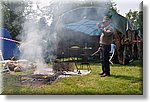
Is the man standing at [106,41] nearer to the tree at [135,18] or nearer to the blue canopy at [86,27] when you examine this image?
the blue canopy at [86,27]

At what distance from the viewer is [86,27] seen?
11.0 feet

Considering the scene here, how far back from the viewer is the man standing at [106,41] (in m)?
3.37

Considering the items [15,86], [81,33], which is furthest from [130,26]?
[15,86]

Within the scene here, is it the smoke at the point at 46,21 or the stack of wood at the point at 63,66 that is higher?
the smoke at the point at 46,21

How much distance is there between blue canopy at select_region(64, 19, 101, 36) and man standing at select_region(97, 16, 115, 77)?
5cm

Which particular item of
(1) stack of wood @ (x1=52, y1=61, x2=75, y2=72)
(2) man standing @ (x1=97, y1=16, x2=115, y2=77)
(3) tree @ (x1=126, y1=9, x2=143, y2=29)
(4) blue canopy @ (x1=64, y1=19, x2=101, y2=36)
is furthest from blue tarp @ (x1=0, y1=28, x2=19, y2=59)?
(3) tree @ (x1=126, y1=9, x2=143, y2=29)

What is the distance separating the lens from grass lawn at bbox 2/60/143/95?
335 centimetres

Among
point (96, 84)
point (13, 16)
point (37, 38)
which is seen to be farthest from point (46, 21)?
point (96, 84)

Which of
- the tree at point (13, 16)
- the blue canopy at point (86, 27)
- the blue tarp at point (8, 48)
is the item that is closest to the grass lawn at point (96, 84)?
the blue tarp at point (8, 48)

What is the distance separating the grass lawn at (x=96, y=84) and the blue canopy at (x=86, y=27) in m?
0.30

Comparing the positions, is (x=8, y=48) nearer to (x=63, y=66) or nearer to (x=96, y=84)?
(x=63, y=66)

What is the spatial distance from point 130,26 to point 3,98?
1.35m

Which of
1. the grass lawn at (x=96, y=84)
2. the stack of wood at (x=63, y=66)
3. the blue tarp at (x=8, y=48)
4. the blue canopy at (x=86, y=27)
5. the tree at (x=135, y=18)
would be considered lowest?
the grass lawn at (x=96, y=84)

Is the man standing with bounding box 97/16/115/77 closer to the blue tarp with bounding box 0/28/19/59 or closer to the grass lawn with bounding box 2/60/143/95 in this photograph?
the grass lawn with bounding box 2/60/143/95
